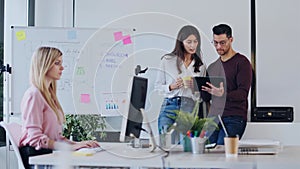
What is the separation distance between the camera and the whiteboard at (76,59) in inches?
168

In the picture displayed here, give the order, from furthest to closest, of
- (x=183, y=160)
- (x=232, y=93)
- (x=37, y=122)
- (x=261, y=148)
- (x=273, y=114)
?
(x=273, y=114), (x=232, y=93), (x=37, y=122), (x=261, y=148), (x=183, y=160)

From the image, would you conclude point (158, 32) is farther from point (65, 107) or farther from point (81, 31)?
point (65, 107)

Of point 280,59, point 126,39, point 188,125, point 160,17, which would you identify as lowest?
point 188,125

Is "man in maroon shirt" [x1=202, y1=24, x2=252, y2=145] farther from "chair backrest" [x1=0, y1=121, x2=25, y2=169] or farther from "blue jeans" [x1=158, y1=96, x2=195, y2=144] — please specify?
"chair backrest" [x1=0, y1=121, x2=25, y2=169]

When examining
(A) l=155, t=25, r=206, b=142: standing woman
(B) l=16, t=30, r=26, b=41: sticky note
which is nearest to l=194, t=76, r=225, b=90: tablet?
(A) l=155, t=25, r=206, b=142: standing woman

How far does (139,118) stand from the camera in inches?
87.4

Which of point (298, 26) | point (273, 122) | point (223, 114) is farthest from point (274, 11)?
point (223, 114)

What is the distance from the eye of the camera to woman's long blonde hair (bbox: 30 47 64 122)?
256cm

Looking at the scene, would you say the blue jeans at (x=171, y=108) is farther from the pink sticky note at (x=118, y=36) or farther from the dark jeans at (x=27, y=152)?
the pink sticky note at (x=118, y=36)

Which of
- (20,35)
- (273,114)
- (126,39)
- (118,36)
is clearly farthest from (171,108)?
(20,35)

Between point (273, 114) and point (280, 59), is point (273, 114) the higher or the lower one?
the lower one

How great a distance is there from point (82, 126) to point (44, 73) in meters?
1.93

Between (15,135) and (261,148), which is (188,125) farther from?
(15,135)

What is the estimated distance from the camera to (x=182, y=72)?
2598 millimetres
